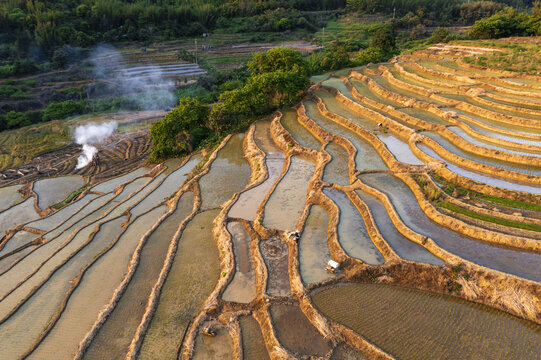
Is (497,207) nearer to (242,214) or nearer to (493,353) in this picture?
(493,353)

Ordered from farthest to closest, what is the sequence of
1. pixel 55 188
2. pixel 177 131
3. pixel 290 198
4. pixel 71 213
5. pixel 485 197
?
1. pixel 177 131
2. pixel 55 188
3. pixel 71 213
4. pixel 290 198
5. pixel 485 197

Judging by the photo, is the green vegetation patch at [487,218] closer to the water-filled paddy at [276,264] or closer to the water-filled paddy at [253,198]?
the water-filled paddy at [276,264]

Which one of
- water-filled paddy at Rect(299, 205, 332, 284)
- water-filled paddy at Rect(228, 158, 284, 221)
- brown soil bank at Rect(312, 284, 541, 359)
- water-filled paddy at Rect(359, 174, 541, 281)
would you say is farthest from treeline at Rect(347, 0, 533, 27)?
brown soil bank at Rect(312, 284, 541, 359)

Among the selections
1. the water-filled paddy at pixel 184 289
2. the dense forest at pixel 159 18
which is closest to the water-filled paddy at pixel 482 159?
the water-filled paddy at pixel 184 289

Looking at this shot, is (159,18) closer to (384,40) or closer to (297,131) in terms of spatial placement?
(384,40)

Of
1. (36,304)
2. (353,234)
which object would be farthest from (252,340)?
(36,304)

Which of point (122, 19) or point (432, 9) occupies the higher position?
point (432, 9)

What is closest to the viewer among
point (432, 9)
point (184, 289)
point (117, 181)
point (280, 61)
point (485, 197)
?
point (184, 289)
